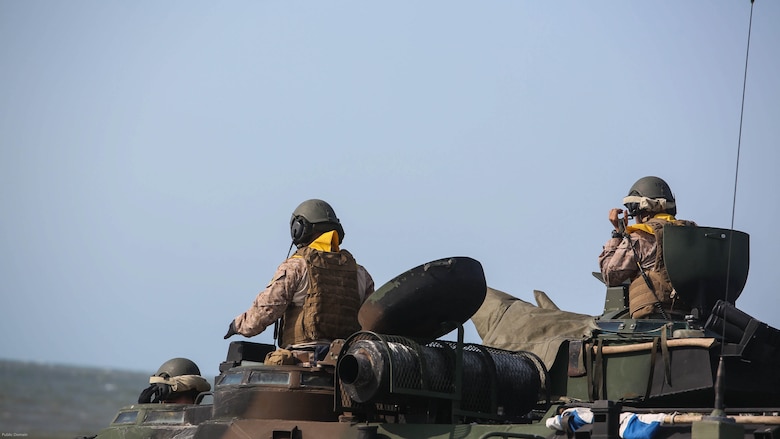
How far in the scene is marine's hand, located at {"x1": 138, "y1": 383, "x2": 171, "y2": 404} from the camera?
519 inches

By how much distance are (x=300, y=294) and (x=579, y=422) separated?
3.42 metres

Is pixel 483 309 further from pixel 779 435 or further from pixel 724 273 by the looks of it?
pixel 779 435

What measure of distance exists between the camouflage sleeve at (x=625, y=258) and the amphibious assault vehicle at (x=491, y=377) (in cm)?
33

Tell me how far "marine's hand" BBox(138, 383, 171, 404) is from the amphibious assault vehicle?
54cm

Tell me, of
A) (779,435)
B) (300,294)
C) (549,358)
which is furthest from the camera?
(549,358)

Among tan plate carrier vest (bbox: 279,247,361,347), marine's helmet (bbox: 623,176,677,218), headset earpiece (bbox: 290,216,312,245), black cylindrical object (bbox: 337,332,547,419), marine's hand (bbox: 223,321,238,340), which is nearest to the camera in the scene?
black cylindrical object (bbox: 337,332,547,419)

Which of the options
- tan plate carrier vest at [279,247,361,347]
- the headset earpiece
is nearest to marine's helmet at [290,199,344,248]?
the headset earpiece

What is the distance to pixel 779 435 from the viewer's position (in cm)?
887

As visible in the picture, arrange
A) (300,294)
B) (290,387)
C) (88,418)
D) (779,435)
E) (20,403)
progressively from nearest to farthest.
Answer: (779,435) < (290,387) < (300,294) < (88,418) < (20,403)

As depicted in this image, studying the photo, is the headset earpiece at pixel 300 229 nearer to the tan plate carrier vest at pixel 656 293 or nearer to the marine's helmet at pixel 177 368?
the marine's helmet at pixel 177 368

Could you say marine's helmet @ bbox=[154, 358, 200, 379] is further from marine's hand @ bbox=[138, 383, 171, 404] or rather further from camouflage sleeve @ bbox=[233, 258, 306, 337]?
camouflage sleeve @ bbox=[233, 258, 306, 337]

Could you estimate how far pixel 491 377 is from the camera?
36.0 feet

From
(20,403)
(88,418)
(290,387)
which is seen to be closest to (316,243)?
(290,387)

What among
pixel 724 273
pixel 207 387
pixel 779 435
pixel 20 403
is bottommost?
pixel 779 435
